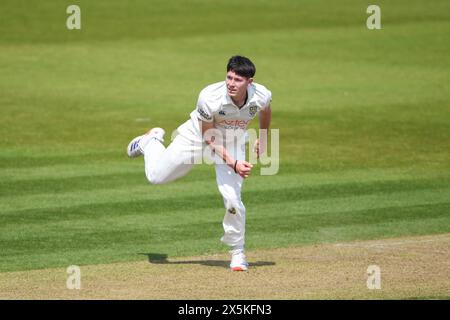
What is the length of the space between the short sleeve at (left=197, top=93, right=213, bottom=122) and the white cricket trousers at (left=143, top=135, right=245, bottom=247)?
47 cm

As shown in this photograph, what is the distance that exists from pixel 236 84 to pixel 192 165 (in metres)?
1.33

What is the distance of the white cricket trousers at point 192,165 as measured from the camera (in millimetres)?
12430

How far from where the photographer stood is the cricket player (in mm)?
12195

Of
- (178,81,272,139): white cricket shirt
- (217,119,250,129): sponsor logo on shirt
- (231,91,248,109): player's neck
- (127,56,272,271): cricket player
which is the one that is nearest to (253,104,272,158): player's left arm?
(127,56,272,271): cricket player

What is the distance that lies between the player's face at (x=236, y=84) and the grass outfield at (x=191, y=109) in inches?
101

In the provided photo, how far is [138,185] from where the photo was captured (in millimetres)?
17844

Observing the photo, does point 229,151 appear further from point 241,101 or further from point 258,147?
point 241,101

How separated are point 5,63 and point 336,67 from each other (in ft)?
31.5

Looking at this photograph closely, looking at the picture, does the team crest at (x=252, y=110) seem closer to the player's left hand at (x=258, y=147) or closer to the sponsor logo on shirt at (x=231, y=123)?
the sponsor logo on shirt at (x=231, y=123)

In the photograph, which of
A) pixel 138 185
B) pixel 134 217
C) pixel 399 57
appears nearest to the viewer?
pixel 134 217

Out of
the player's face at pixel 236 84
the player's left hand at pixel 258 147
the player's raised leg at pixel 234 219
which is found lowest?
the player's raised leg at pixel 234 219

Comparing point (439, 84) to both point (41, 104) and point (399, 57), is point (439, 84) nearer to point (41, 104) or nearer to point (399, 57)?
point (399, 57)

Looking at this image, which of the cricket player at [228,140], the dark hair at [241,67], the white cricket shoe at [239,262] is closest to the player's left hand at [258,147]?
the cricket player at [228,140]
